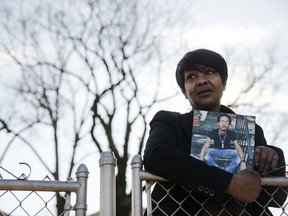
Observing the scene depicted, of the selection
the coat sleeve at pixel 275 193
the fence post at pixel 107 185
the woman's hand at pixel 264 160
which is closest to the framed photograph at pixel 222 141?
the woman's hand at pixel 264 160

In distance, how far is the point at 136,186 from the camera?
1.49m

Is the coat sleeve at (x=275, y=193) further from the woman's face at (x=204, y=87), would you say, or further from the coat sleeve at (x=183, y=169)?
the woman's face at (x=204, y=87)

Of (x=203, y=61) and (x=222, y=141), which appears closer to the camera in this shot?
(x=222, y=141)

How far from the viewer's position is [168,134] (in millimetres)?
1664

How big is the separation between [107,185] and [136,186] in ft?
0.33

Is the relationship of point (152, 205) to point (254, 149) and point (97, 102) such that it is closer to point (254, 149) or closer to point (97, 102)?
point (254, 149)

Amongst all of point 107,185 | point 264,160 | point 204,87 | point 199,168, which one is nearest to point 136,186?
point 107,185

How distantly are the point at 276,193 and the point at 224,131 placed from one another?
0.33m

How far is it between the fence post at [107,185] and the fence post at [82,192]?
0.05m

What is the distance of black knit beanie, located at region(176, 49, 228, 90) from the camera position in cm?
188

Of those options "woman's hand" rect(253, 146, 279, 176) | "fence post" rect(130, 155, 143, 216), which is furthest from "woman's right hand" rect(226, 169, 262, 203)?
"fence post" rect(130, 155, 143, 216)

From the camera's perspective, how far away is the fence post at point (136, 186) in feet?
4.80

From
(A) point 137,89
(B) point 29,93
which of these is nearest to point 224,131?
(B) point 29,93

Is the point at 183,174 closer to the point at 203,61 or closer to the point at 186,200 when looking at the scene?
the point at 186,200
